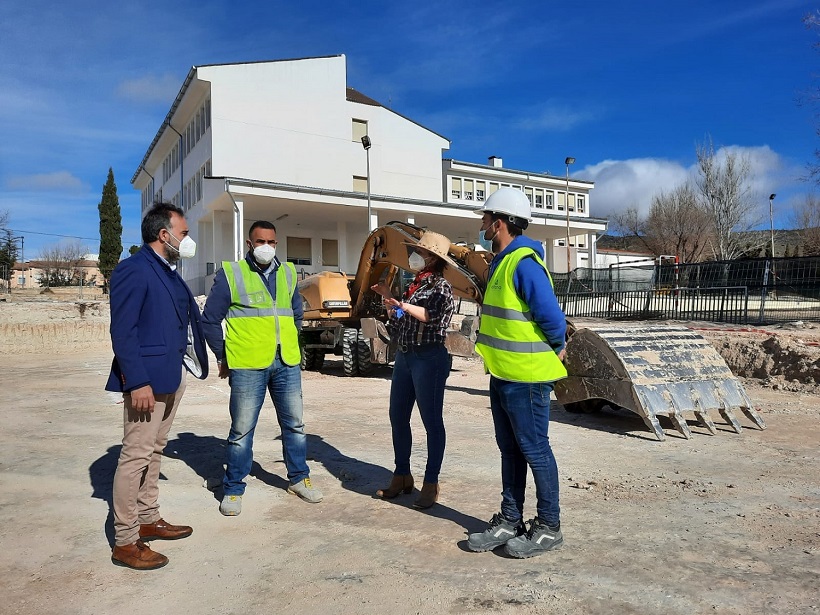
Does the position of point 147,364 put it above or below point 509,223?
below

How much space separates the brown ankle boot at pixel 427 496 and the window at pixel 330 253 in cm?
2833

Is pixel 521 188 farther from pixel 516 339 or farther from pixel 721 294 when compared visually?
pixel 516 339

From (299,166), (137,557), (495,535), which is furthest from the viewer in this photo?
(299,166)

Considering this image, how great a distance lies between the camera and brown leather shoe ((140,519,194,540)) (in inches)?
157

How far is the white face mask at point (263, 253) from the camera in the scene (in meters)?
4.75

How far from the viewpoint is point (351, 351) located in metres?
13.1

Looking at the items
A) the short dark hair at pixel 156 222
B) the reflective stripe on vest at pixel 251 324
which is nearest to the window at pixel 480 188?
the reflective stripe on vest at pixel 251 324

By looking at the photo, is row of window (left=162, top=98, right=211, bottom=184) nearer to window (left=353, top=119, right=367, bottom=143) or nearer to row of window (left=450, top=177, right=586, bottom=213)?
window (left=353, top=119, right=367, bottom=143)

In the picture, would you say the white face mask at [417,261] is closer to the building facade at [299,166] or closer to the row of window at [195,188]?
the building facade at [299,166]

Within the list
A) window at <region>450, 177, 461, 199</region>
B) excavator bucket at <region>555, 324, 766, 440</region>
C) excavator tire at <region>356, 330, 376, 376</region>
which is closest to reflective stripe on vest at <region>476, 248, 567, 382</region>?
excavator bucket at <region>555, 324, 766, 440</region>

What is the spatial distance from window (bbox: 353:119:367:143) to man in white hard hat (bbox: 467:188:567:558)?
101 feet

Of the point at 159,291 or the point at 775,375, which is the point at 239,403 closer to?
the point at 159,291

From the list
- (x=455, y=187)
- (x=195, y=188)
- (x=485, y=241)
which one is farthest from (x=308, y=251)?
(x=485, y=241)

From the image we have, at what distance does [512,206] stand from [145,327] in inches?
88.4
